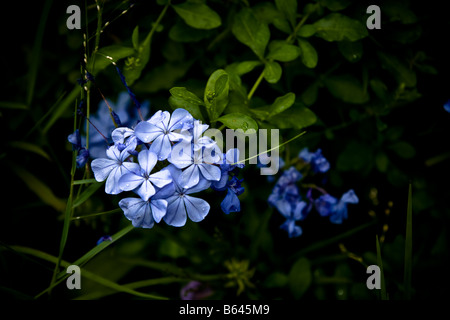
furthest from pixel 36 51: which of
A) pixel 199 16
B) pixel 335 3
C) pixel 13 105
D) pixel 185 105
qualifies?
pixel 335 3

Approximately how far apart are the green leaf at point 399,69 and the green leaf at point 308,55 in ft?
1.06

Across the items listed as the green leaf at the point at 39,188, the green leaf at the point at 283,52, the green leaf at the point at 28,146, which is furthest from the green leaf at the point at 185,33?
the green leaf at the point at 39,188

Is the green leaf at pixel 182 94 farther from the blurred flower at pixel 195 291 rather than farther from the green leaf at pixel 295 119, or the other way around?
the blurred flower at pixel 195 291

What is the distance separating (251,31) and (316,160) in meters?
0.52

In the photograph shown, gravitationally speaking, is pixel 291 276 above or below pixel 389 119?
below

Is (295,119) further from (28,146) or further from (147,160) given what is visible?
(28,146)

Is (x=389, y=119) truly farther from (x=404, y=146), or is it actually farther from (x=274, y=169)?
(x=274, y=169)

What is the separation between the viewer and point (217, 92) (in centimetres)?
100

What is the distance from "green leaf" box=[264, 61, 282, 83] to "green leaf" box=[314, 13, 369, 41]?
20 centimetres

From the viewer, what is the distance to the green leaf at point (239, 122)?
0.96 m

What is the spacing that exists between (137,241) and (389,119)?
1.21m

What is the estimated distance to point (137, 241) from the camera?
1634mm

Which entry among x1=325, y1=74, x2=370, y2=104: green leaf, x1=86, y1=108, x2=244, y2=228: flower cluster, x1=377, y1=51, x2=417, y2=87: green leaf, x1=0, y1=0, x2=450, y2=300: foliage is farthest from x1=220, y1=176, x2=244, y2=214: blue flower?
x1=377, y1=51, x2=417, y2=87: green leaf

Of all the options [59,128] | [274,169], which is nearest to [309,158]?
[274,169]
